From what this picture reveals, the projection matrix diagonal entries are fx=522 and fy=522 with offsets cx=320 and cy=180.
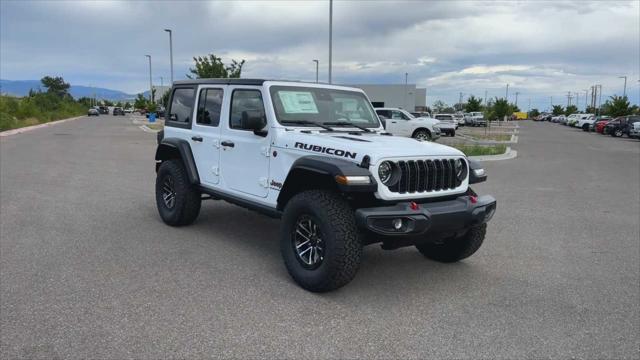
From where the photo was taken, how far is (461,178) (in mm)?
4898

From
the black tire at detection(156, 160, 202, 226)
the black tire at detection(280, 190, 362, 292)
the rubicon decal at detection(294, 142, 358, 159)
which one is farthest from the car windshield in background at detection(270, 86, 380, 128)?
the black tire at detection(156, 160, 202, 226)

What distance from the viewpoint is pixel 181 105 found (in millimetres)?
6930

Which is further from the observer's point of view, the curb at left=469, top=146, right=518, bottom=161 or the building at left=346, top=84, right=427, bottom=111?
the building at left=346, top=84, right=427, bottom=111

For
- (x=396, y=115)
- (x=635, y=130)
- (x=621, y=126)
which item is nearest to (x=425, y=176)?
(x=396, y=115)

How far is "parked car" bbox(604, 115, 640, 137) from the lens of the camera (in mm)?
34406

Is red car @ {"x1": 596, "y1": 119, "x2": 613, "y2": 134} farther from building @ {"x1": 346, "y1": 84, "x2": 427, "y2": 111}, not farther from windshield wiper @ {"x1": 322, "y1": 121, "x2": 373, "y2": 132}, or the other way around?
windshield wiper @ {"x1": 322, "y1": 121, "x2": 373, "y2": 132}

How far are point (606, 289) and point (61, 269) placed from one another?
5157mm

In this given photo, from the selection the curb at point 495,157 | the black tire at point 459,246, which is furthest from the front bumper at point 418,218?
the curb at point 495,157

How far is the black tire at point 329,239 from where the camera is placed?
4.24 metres

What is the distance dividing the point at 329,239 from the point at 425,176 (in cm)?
102

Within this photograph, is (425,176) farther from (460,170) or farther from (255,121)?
(255,121)

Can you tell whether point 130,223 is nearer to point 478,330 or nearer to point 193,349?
point 193,349

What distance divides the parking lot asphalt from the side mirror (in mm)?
1356

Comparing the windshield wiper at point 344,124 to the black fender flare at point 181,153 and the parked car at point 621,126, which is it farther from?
the parked car at point 621,126
